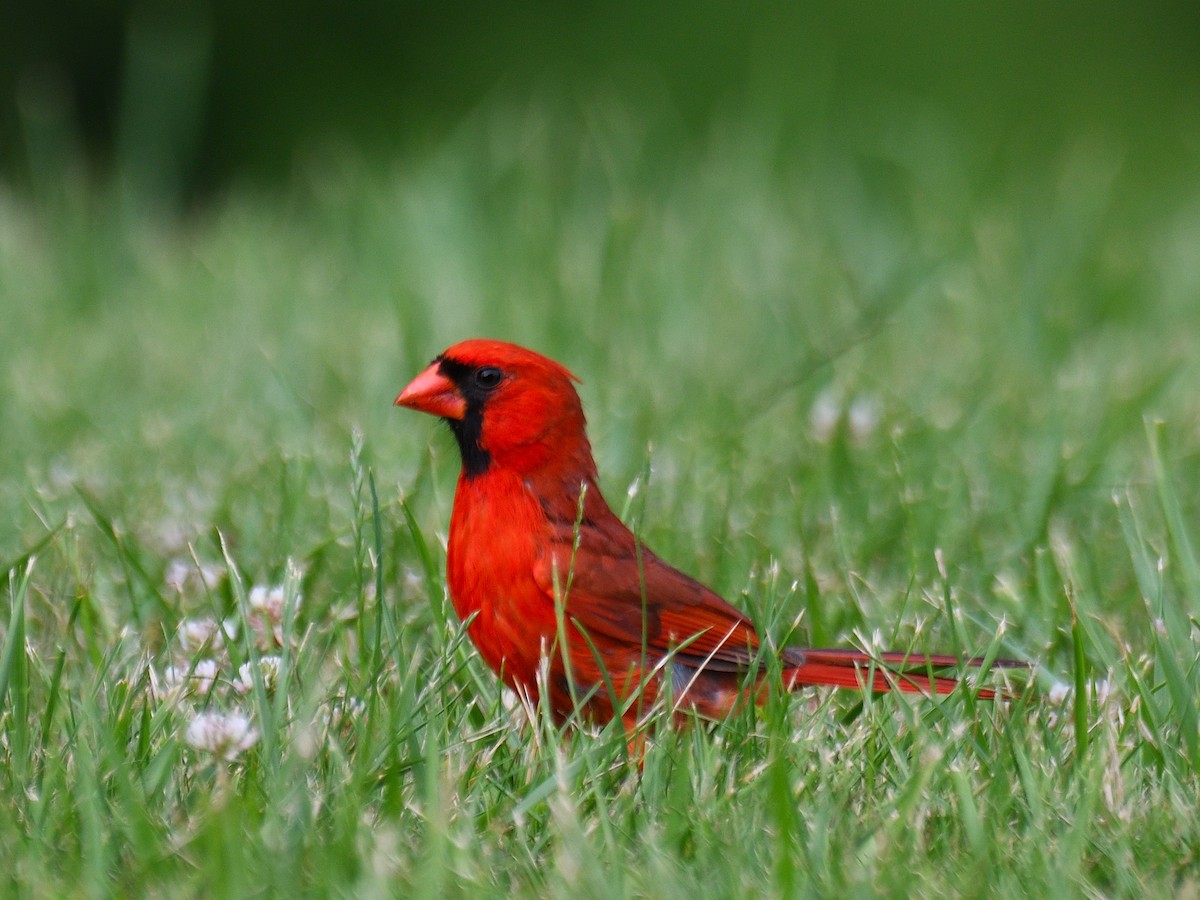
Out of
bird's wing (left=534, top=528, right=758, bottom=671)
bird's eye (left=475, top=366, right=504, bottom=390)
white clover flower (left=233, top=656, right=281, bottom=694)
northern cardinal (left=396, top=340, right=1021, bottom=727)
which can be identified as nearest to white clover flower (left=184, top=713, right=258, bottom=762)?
white clover flower (left=233, top=656, right=281, bottom=694)

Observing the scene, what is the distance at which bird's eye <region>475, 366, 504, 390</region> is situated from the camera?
259 centimetres

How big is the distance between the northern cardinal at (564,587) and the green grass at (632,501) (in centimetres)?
7

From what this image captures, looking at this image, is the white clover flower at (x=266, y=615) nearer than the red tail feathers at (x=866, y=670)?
No

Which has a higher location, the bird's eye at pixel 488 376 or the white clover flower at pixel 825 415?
the bird's eye at pixel 488 376

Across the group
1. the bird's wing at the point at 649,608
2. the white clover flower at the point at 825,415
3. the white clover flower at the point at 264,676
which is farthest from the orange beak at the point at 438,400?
the white clover flower at the point at 825,415

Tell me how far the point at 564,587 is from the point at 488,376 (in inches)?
15.5

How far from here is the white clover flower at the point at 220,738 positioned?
200cm

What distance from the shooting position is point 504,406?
2572 millimetres

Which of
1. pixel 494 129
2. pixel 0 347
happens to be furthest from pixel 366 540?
pixel 494 129

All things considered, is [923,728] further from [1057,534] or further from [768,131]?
[768,131]

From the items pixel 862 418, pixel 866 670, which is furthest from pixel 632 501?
pixel 862 418

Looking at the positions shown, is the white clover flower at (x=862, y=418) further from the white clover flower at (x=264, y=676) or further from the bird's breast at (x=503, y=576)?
the white clover flower at (x=264, y=676)

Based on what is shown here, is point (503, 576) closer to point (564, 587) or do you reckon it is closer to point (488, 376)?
point (564, 587)

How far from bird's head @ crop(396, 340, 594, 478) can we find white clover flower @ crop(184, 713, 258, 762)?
0.65 m
